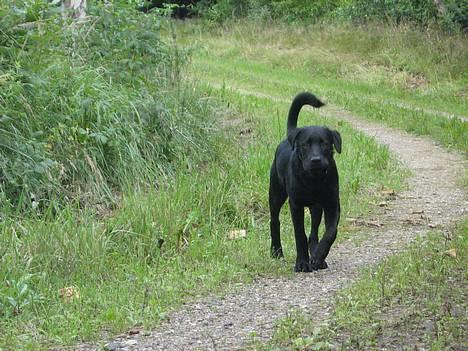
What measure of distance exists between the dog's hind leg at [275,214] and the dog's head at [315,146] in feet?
2.61

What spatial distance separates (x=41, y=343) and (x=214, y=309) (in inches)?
48.5

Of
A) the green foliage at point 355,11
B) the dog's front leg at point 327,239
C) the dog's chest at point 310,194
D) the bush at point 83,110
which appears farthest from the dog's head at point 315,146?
the green foliage at point 355,11

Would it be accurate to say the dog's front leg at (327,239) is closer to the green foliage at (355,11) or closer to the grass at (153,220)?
the grass at (153,220)

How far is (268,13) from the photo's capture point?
34.0 metres

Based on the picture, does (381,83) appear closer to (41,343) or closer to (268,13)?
(268,13)

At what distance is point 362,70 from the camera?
917 inches

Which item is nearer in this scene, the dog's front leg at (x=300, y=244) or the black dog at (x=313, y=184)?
the black dog at (x=313, y=184)

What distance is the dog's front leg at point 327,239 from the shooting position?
701 centimetres

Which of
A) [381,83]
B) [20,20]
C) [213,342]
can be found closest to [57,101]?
[20,20]

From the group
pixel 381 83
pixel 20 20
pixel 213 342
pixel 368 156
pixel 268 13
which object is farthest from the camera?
pixel 268 13

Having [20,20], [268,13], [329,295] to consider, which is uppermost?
[20,20]

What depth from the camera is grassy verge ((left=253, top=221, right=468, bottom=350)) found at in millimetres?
5141

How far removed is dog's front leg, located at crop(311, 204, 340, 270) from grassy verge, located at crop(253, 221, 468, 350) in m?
0.38

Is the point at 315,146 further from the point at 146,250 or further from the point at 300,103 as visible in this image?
the point at 146,250
